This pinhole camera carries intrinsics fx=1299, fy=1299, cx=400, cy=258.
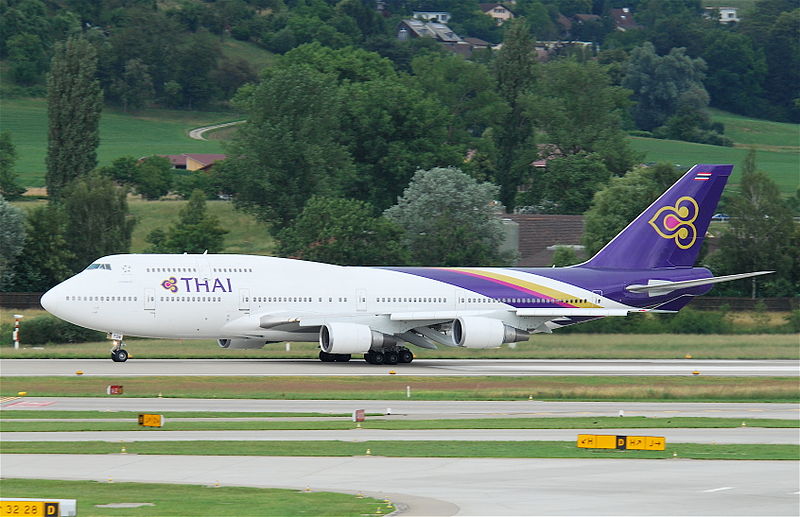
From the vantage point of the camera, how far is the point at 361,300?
54.3 m

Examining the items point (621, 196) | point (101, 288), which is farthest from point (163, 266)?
point (621, 196)

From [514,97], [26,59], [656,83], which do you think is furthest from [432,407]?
[656,83]

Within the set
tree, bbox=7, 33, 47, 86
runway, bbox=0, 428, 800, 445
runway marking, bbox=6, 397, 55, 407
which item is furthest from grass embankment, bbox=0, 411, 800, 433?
tree, bbox=7, 33, 47, 86

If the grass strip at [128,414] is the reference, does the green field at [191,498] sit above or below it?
above

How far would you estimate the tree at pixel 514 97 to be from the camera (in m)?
132

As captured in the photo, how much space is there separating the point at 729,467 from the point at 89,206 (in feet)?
208

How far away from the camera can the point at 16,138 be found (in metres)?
151

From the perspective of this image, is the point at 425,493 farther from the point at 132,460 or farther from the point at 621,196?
the point at 621,196

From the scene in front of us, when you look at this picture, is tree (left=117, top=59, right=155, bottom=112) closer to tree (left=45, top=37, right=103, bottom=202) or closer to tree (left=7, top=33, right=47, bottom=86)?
tree (left=7, top=33, right=47, bottom=86)

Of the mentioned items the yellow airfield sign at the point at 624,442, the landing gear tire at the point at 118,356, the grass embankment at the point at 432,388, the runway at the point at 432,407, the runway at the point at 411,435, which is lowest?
the landing gear tire at the point at 118,356

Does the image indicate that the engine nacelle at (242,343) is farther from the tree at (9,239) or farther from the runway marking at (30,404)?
the tree at (9,239)

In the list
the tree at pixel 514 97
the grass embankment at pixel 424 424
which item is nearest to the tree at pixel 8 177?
the tree at pixel 514 97

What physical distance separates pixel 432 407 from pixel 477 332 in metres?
15.1

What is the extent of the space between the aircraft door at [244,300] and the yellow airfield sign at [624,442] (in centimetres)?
2481
